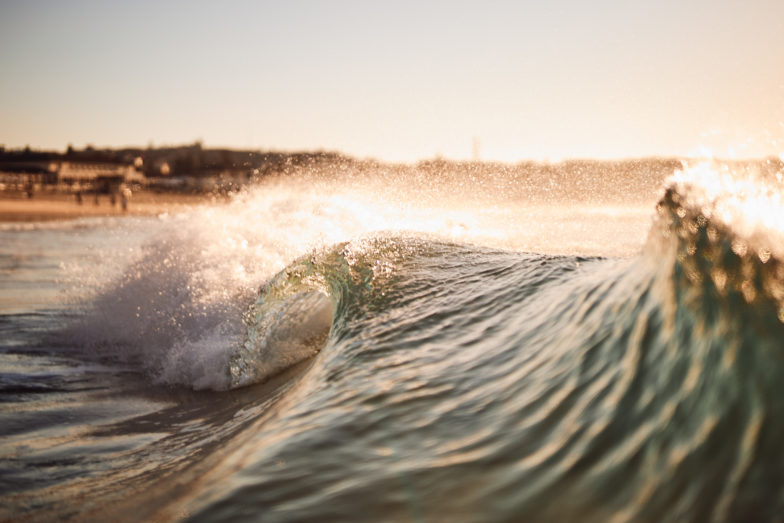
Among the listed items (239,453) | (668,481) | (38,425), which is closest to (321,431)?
(239,453)

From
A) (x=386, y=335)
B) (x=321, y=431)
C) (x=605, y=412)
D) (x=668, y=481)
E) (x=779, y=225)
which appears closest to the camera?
(x=668, y=481)

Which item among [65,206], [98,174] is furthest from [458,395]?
[98,174]

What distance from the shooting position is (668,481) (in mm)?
1792

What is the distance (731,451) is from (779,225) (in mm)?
1108

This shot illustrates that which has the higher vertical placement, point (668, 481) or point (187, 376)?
point (668, 481)

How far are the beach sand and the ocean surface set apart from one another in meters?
33.7

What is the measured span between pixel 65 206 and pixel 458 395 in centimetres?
5017

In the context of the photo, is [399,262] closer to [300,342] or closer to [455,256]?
[455,256]

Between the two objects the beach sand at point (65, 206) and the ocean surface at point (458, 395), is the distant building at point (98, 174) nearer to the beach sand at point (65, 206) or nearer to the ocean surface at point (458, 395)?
the beach sand at point (65, 206)

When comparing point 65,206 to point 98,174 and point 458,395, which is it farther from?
point 458,395

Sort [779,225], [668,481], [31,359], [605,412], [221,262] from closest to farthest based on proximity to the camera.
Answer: [668,481]
[605,412]
[779,225]
[31,359]
[221,262]

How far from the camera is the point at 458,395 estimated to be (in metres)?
2.86

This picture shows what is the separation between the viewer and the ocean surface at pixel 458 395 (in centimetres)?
193

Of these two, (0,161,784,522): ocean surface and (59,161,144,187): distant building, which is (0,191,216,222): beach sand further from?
(0,161,784,522): ocean surface
